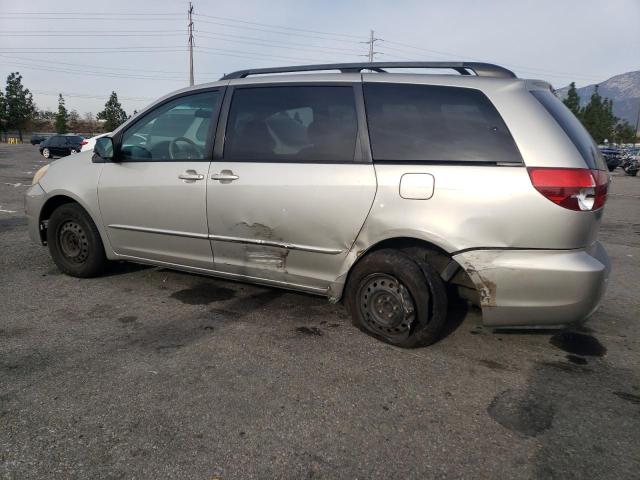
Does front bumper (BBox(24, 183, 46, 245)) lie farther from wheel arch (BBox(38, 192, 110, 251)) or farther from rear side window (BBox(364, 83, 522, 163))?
rear side window (BBox(364, 83, 522, 163))

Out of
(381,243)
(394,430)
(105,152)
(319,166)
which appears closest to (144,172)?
(105,152)

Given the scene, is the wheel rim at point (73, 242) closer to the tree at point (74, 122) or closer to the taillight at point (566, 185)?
the taillight at point (566, 185)

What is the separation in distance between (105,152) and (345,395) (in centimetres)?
310

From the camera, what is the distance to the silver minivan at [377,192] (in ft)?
9.41

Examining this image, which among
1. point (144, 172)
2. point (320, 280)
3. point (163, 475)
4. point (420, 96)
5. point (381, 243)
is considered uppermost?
point (420, 96)

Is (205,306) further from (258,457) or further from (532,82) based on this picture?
(532,82)

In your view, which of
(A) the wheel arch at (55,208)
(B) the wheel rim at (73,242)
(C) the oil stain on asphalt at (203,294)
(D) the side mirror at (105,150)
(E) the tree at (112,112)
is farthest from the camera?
(E) the tree at (112,112)

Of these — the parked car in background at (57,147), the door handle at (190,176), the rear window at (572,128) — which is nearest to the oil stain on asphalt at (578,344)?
the rear window at (572,128)

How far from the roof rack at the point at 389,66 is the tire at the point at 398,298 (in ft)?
4.36

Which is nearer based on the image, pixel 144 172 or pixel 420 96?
pixel 420 96

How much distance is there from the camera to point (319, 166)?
3393 millimetres

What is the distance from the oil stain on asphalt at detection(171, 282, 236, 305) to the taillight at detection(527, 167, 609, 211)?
2612 mm

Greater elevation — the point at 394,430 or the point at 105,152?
the point at 105,152

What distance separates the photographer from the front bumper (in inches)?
182
